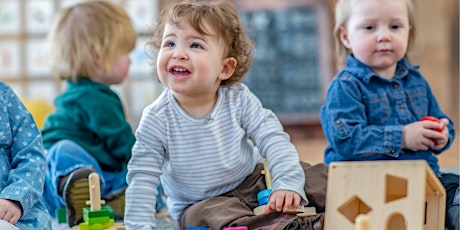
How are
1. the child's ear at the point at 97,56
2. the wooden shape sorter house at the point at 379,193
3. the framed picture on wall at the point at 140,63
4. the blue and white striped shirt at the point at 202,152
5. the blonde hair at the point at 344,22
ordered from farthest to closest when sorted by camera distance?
1. the framed picture on wall at the point at 140,63
2. the child's ear at the point at 97,56
3. the blonde hair at the point at 344,22
4. the blue and white striped shirt at the point at 202,152
5. the wooden shape sorter house at the point at 379,193

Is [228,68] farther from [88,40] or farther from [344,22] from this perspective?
[88,40]

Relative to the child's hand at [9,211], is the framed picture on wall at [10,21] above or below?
above

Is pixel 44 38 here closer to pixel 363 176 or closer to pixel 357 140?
pixel 357 140

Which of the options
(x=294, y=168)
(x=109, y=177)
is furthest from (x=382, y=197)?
(x=109, y=177)

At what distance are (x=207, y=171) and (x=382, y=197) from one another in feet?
1.28

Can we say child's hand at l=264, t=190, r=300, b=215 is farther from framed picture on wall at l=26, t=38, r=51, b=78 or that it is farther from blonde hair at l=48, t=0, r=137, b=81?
framed picture on wall at l=26, t=38, r=51, b=78

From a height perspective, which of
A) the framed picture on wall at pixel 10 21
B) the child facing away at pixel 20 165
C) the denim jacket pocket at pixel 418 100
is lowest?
the child facing away at pixel 20 165

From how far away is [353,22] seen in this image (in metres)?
1.59

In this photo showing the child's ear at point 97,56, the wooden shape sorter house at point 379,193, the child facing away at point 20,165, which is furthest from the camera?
the child's ear at point 97,56

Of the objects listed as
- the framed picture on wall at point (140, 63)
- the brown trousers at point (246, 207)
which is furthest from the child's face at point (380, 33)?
the framed picture on wall at point (140, 63)

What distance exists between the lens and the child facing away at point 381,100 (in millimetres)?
1485

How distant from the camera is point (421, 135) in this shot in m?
1.47

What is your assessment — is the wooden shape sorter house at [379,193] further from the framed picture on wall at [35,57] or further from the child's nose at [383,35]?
the framed picture on wall at [35,57]

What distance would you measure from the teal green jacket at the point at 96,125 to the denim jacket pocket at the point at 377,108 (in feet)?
2.10
